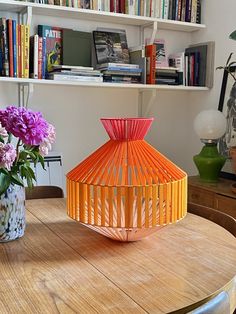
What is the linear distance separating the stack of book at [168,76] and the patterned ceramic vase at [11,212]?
1.66 m

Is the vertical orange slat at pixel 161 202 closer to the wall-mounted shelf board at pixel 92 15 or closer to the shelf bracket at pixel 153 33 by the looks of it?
the wall-mounted shelf board at pixel 92 15

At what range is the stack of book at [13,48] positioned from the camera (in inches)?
84.6

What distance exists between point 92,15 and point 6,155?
160 centimetres

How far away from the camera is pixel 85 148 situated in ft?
8.95

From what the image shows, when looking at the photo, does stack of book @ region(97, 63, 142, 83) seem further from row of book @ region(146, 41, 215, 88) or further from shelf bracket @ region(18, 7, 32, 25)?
shelf bracket @ region(18, 7, 32, 25)

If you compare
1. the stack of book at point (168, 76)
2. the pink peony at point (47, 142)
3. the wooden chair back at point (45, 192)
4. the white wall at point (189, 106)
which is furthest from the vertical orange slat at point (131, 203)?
the white wall at point (189, 106)

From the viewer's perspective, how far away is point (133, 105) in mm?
2859

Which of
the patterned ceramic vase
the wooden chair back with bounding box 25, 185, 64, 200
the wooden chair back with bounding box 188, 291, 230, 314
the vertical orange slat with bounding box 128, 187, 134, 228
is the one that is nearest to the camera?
the wooden chair back with bounding box 188, 291, 230, 314

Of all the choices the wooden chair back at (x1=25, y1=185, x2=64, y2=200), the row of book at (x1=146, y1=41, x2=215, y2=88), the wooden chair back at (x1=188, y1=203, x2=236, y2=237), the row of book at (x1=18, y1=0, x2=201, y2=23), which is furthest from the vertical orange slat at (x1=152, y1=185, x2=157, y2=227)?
the row of book at (x1=146, y1=41, x2=215, y2=88)

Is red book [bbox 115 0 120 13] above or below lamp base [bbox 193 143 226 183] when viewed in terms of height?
above

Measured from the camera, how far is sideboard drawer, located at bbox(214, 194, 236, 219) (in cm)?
214

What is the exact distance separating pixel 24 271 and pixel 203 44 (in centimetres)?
224

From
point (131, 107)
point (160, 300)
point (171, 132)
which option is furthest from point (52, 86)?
point (160, 300)

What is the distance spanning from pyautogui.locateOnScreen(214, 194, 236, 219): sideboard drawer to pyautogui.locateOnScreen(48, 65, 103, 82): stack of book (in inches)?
37.1
